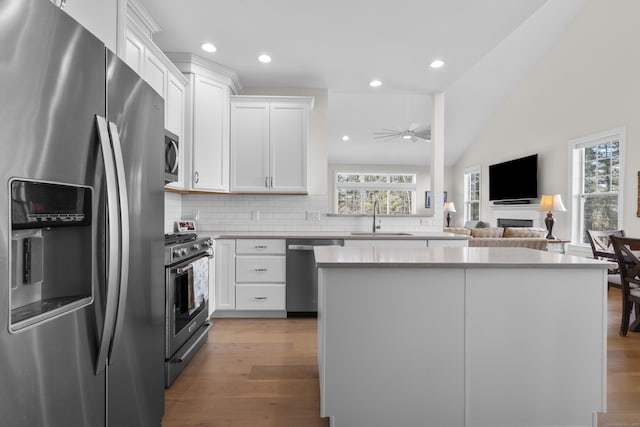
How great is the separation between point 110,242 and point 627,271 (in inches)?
149

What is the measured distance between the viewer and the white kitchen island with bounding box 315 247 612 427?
62.6 inches

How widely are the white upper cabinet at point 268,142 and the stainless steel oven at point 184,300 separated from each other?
1.07 metres

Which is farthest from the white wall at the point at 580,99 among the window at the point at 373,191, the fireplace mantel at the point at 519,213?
the window at the point at 373,191

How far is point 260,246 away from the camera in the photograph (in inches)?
131

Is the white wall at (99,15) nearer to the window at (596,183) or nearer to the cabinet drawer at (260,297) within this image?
the cabinet drawer at (260,297)

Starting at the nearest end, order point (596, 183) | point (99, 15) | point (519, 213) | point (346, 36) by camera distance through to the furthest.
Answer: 1. point (99, 15)
2. point (346, 36)
3. point (596, 183)
4. point (519, 213)

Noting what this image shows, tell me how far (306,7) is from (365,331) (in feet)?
7.42

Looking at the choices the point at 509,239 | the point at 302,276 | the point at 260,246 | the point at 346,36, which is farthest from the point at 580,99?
the point at 260,246

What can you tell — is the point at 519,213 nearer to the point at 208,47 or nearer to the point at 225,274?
the point at 225,274

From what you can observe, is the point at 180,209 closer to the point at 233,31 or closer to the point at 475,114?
the point at 233,31

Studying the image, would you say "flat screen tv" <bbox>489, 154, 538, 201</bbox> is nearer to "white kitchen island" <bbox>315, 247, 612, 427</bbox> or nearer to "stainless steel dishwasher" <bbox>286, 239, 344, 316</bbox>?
"stainless steel dishwasher" <bbox>286, 239, 344, 316</bbox>

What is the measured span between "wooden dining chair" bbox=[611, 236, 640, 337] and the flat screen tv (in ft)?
12.9

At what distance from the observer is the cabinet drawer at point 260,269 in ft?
10.8

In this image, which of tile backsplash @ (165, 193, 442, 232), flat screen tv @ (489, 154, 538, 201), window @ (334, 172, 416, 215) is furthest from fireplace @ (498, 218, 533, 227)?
tile backsplash @ (165, 193, 442, 232)
